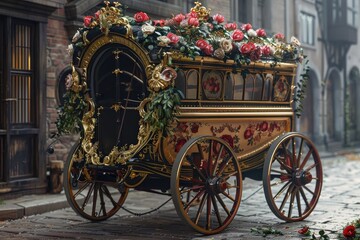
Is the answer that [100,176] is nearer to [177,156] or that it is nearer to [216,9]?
[177,156]

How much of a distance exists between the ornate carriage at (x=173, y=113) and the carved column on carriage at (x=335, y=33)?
16950 mm

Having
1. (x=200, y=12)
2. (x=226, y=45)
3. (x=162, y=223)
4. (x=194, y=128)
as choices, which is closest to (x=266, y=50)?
(x=226, y=45)

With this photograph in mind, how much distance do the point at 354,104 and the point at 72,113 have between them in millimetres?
23018

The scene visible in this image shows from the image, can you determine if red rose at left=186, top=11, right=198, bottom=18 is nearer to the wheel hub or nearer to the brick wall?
the wheel hub

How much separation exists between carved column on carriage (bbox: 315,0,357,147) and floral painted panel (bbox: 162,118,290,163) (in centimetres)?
1648

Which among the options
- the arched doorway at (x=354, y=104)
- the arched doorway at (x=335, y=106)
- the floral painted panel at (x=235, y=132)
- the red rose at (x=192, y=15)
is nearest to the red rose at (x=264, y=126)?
the floral painted panel at (x=235, y=132)

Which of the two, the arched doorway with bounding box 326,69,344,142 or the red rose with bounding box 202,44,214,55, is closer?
the red rose with bounding box 202,44,214,55

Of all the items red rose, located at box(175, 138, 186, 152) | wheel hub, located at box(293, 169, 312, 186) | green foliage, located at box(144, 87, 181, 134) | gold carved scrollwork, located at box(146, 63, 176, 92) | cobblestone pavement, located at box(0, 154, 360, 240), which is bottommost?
cobblestone pavement, located at box(0, 154, 360, 240)

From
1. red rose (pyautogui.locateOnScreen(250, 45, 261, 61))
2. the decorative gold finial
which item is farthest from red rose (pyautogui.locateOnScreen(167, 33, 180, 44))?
red rose (pyautogui.locateOnScreen(250, 45, 261, 61))

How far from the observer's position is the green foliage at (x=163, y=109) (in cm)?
719

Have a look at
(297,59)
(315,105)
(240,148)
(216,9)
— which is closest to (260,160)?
(240,148)

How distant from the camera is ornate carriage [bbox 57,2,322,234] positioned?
7430mm

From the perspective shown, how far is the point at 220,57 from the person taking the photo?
793 centimetres

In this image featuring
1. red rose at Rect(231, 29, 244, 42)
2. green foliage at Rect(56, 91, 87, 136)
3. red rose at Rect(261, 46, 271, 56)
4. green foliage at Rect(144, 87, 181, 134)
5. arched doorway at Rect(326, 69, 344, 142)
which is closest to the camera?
green foliage at Rect(144, 87, 181, 134)
